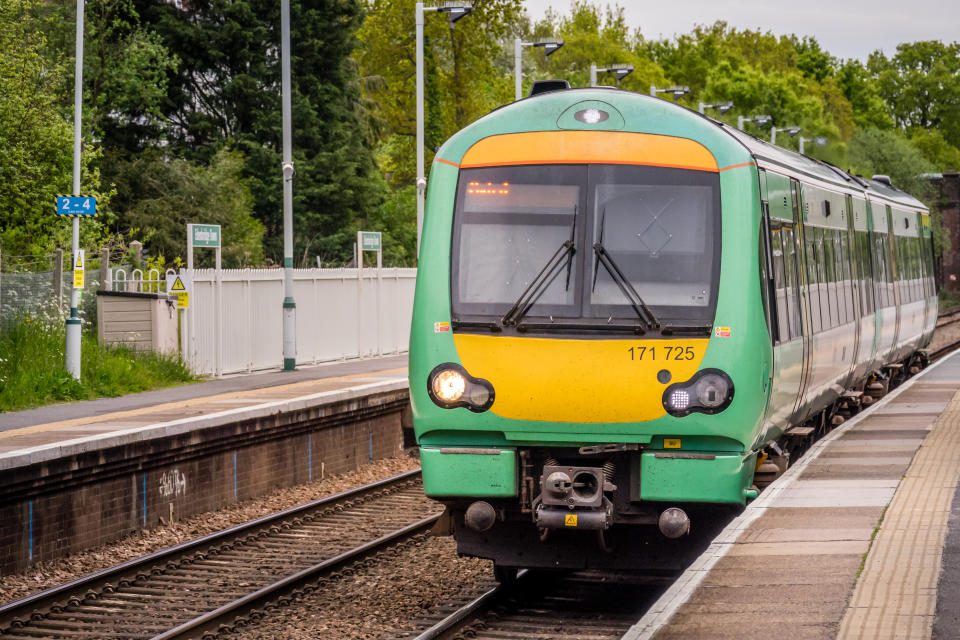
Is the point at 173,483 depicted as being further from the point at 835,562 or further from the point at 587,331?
the point at 835,562

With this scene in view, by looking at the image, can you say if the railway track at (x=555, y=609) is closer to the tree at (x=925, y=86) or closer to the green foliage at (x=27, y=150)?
the green foliage at (x=27, y=150)

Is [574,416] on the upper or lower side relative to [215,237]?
lower

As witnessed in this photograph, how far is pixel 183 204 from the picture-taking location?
44156mm

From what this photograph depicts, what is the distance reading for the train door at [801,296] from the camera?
38.0 feet

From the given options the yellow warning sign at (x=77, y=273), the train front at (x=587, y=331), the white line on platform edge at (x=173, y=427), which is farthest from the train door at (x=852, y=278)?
the yellow warning sign at (x=77, y=273)

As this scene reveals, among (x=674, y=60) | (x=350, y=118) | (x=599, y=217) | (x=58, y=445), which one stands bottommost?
(x=58, y=445)

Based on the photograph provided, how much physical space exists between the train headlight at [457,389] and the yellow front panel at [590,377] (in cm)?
8

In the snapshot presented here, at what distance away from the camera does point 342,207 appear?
166ft

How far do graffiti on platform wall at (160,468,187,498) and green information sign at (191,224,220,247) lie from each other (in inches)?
368

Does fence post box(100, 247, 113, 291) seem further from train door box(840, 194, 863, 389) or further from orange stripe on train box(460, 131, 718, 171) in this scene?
orange stripe on train box(460, 131, 718, 171)

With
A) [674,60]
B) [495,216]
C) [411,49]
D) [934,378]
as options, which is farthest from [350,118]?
[674,60]

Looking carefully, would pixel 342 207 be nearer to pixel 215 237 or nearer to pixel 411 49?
pixel 411 49

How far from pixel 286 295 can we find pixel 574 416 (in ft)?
58.4

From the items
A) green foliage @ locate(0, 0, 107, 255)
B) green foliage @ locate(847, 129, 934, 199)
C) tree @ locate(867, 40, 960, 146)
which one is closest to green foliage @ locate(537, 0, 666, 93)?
green foliage @ locate(847, 129, 934, 199)
